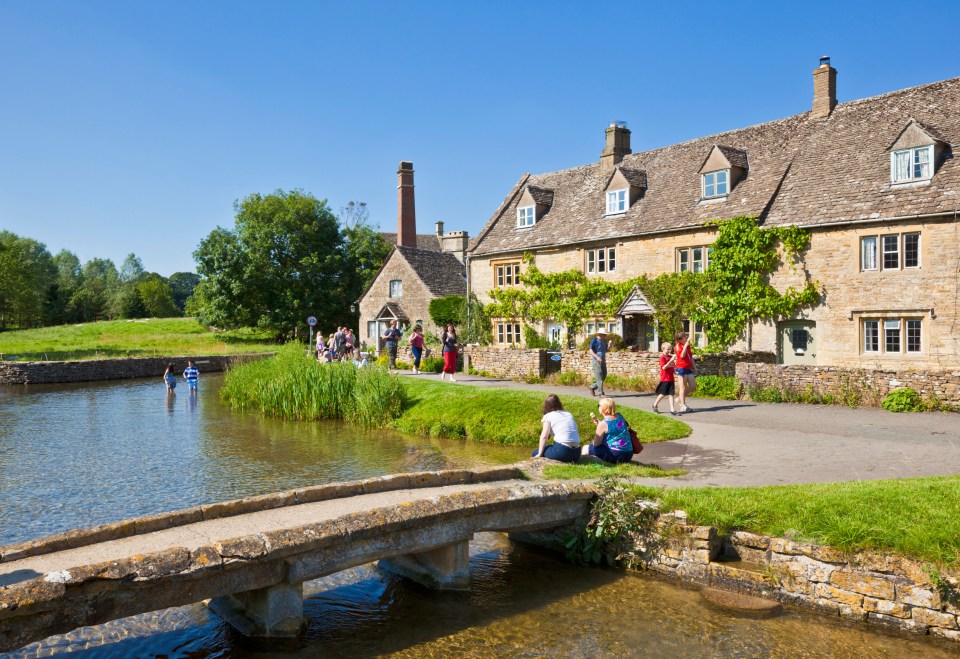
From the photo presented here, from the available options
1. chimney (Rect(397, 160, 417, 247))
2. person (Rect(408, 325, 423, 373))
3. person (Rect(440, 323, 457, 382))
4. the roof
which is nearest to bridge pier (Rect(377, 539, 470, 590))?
person (Rect(440, 323, 457, 382))

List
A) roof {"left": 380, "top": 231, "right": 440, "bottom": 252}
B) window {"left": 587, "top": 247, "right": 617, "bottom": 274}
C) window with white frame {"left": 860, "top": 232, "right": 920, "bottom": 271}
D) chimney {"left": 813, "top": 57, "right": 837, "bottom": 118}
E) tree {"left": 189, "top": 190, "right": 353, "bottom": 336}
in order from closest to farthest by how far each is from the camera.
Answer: window with white frame {"left": 860, "top": 232, "right": 920, "bottom": 271}
chimney {"left": 813, "top": 57, "right": 837, "bottom": 118}
window {"left": 587, "top": 247, "right": 617, "bottom": 274}
tree {"left": 189, "top": 190, "right": 353, "bottom": 336}
roof {"left": 380, "top": 231, "right": 440, "bottom": 252}

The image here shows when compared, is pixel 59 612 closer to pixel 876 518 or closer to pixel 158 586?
pixel 158 586

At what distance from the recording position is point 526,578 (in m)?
9.04

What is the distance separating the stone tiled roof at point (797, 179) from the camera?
24062mm

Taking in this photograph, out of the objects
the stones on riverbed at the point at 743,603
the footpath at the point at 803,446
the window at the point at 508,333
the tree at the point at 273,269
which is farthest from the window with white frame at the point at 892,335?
the tree at the point at 273,269

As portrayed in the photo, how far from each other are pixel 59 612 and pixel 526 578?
16.8ft

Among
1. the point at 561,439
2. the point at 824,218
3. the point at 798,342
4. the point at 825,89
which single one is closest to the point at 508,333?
the point at 798,342

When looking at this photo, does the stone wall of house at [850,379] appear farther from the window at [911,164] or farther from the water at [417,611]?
the water at [417,611]

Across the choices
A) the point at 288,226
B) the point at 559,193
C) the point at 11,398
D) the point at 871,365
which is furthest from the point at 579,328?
the point at 288,226

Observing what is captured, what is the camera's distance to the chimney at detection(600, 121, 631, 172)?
35.9 metres

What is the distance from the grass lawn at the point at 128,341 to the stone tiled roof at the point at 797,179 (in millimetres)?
27195

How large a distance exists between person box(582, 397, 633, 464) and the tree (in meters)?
48.3

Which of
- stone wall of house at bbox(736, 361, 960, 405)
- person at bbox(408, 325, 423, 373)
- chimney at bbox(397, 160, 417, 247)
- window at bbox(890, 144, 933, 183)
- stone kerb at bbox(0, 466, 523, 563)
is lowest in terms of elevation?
stone kerb at bbox(0, 466, 523, 563)

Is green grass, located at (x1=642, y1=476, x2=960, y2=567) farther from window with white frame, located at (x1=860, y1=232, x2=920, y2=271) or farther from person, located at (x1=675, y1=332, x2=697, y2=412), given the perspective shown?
window with white frame, located at (x1=860, y1=232, x2=920, y2=271)
